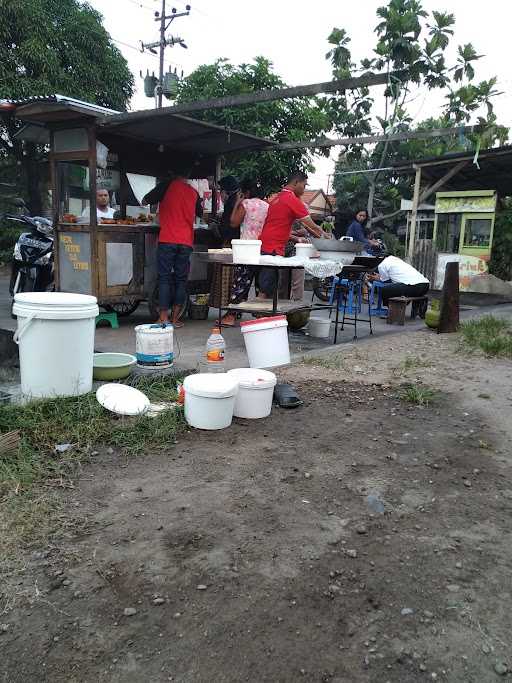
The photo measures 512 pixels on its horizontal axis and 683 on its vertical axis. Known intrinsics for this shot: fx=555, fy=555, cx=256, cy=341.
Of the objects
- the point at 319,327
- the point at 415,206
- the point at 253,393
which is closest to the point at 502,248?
the point at 415,206

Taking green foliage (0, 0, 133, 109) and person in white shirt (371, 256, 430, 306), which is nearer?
person in white shirt (371, 256, 430, 306)

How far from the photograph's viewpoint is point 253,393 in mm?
4082

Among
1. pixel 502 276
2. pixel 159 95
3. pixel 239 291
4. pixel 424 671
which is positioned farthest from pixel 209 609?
pixel 159 95

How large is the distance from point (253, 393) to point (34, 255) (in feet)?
16.3

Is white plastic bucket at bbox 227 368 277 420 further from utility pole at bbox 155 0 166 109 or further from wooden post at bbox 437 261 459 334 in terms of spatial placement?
utility pole at bbox 155 0 166 109

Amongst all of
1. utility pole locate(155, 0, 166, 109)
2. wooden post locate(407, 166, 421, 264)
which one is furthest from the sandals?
utility pole locate(155, 0, 166, 109)

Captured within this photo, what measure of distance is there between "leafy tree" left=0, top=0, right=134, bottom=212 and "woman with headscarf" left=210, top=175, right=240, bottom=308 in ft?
34.5

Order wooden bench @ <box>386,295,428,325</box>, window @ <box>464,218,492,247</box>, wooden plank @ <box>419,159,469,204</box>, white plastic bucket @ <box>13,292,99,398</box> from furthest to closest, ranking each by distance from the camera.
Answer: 1. window @ <box>464,218,492,247</box>
2. wooden plank @ <box>419,159,469,204</box>
3. wooden bench @ <box>386,295,428,325</box>
4. white plastic bucket @ <box>13,292,99,398</box>

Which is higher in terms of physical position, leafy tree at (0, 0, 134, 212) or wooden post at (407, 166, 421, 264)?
leafy tree at (0, 0, 134, 212)

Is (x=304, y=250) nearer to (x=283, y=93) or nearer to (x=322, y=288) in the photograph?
(x=283, y=93)

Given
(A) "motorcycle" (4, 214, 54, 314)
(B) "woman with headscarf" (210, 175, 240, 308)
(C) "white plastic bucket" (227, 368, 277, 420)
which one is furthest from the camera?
(B) "woman with headscarf" (210, 175, 240, 308)

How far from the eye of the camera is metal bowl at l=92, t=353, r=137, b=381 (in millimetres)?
4594

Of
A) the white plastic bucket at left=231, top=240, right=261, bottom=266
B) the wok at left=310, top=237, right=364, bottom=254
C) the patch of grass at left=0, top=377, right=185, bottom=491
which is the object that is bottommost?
the patch of grass at left=0, top=377, right=185, bottom=491

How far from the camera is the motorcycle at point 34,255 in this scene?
7.60m
